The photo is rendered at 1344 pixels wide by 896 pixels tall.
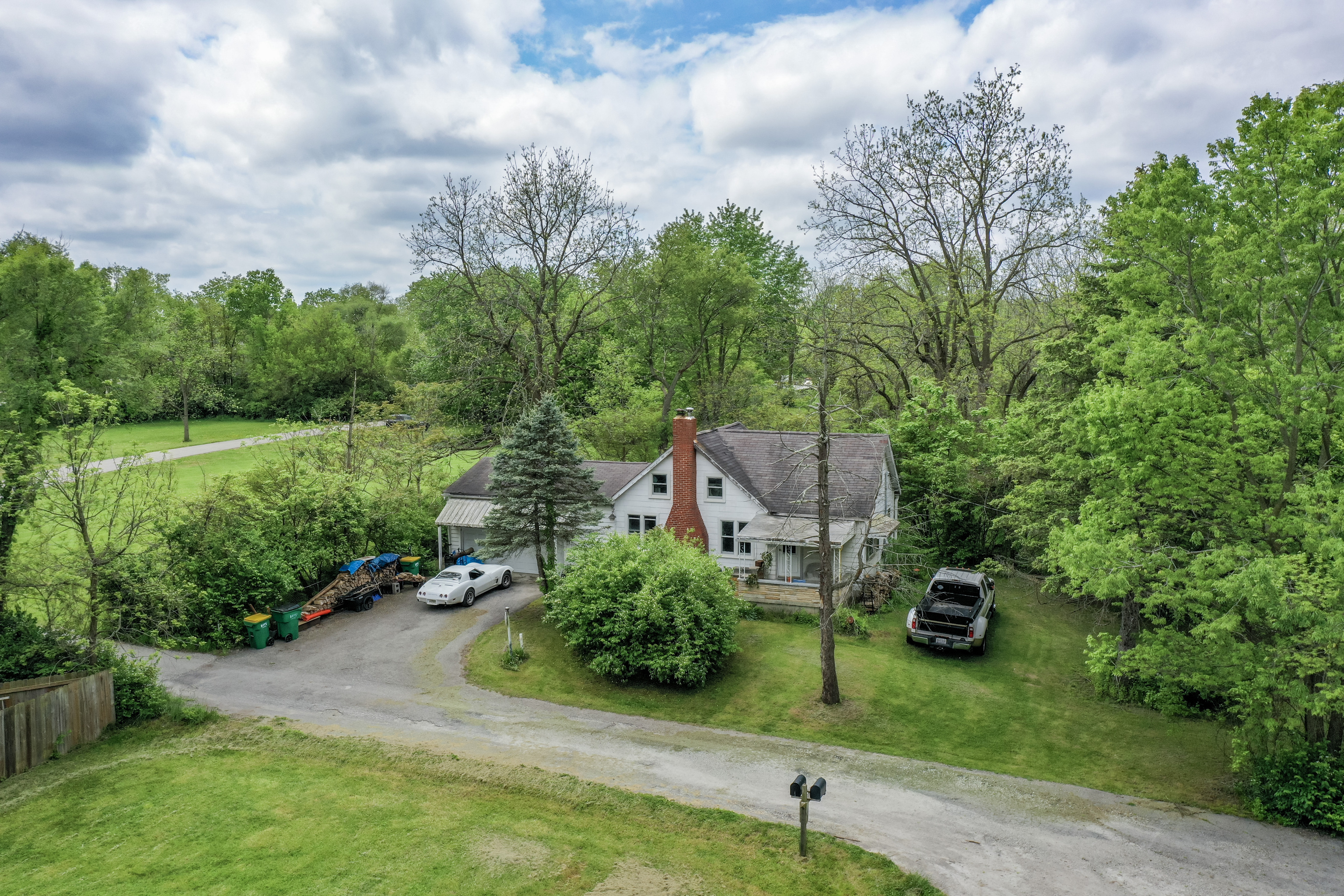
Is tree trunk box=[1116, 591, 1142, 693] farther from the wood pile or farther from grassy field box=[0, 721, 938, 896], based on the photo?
grassy field box=[0, 721, 938, 896]

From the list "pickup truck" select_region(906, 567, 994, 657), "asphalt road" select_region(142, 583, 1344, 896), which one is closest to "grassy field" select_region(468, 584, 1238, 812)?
"pickup truck" select_region(906, 567, 994, 657)

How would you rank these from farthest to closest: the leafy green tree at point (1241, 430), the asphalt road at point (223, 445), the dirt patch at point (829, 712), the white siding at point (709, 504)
Answer: the asphalt road at point (223, 445)
the white siding at point (709, 504)
the dirt patch at point (829, 712)
the leafy green tree at point (1241, 430)

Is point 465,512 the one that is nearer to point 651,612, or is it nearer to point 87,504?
point 651,612

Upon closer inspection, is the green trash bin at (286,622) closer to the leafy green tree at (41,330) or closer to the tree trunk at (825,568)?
the leafy green tree at (41,330)

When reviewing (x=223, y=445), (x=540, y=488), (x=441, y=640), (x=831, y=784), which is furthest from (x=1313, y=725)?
(x=223, y=445)

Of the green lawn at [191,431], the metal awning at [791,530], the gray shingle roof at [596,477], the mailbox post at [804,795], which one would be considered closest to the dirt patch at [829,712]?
the mailbox post at [804,795]

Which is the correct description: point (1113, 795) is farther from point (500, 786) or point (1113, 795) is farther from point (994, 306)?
point (994, 306)
